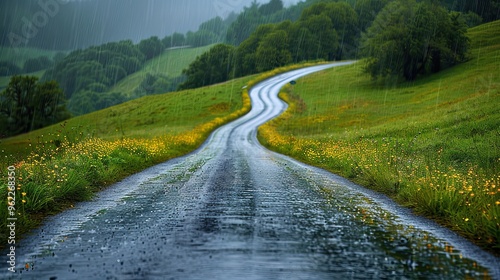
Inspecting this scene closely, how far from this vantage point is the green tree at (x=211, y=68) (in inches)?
4690

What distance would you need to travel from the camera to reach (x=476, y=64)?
59875 mm

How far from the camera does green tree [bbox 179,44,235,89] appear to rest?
11912cm

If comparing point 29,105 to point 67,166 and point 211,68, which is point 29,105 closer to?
point 211,68

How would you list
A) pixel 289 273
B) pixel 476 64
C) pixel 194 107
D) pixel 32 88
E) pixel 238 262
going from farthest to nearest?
pixel 32 88 → pixel 194 107 → pixel 476 64 → pixel 238 262 → pixel 289 273

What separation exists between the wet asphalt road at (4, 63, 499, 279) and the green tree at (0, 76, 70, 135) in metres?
81.4

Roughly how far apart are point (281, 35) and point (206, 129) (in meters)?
70.7

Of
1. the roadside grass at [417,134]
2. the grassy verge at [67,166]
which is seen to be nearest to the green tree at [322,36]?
the roadside grass at [417,134]

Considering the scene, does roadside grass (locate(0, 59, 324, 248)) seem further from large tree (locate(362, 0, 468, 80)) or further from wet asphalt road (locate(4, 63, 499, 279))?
large tree (locate(362, 0, 468, 80))

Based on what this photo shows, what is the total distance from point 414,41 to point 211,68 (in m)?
68.3

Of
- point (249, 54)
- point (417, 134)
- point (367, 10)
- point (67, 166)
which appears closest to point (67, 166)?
point (67, 166)

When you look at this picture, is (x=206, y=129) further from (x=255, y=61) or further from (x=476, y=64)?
(x=255, y=61)

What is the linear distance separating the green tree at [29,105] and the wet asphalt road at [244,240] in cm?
8144

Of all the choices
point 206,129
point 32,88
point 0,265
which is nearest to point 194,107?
point 206,129

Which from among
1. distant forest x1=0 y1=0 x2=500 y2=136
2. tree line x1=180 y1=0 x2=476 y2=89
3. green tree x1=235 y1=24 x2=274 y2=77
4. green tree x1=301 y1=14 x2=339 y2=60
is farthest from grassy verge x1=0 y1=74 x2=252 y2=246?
green tree x1=301 y1=14 x2=339 y2=60
